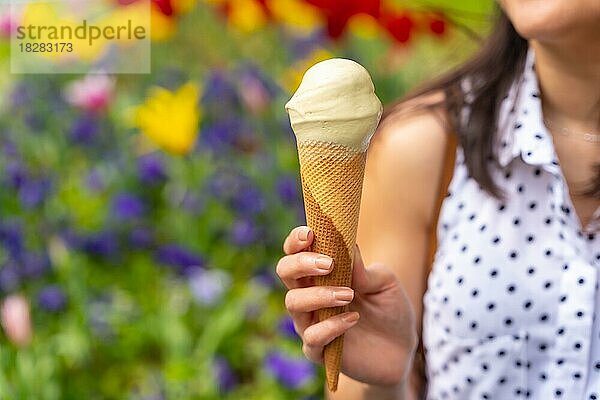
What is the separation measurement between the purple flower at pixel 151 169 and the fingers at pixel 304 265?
1378 mm

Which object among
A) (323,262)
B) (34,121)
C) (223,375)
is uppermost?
(34,121)

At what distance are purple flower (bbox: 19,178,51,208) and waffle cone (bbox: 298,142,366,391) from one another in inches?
55.1

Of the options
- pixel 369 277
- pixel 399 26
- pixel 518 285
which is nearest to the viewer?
pixel 369 277

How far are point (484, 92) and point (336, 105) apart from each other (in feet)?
1.59

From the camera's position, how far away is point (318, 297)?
103 centimetres

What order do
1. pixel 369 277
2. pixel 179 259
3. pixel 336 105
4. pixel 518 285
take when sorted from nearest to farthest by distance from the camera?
pixel 336 105, pixel 369 277, pixel 518 285, pixel 179 259

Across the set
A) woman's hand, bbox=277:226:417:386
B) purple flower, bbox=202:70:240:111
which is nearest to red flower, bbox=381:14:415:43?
purple flower, bbox=202:70:240:111

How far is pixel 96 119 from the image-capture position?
2.48m

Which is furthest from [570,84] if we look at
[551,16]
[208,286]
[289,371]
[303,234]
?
[208,286]

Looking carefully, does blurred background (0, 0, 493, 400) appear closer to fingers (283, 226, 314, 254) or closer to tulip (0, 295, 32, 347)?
tulip (0, 295, 32, 347)

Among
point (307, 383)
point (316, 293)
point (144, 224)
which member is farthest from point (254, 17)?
point (316, 293)

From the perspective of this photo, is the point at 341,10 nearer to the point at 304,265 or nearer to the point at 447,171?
the point at 447,171

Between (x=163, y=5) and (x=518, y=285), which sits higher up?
(x=163, y=5)

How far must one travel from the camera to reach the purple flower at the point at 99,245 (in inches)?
90.4
